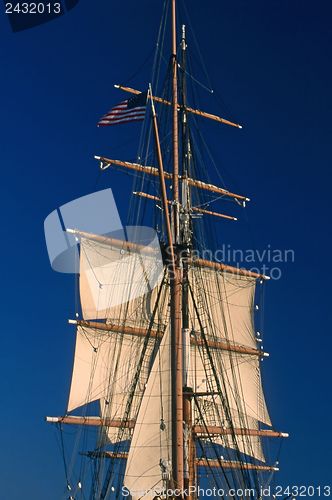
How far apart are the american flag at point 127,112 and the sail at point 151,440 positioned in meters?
10.5

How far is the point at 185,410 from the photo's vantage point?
3088cm

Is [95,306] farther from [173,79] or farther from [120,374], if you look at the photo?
[173,79]

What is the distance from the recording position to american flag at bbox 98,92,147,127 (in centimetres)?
3281

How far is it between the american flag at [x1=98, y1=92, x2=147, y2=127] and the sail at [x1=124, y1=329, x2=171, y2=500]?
1049 cm

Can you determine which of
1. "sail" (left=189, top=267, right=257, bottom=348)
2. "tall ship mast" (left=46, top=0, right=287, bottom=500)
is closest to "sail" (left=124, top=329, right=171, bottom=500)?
"tall ship mast" (left=46, top=0, right=287, bottom=500)

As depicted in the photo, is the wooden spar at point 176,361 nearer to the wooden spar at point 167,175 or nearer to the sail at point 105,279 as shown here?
the wooden spar at point 167,175

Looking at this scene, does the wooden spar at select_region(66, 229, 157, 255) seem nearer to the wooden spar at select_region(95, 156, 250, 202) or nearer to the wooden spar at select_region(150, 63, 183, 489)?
the wooden spar at select_region(95, 156, 250, 202)

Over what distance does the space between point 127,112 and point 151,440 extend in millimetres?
14027

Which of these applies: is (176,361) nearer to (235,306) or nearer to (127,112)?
(127,112)

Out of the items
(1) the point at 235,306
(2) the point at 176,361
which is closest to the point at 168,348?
(2) the point at 176,361

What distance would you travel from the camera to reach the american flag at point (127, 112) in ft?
108

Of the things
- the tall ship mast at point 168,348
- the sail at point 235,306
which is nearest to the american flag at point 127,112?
the tall ship mast at point 168,348

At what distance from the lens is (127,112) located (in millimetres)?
33562

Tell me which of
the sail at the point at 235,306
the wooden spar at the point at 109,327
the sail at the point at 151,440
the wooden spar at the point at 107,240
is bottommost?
the sail at the point at 151,440
